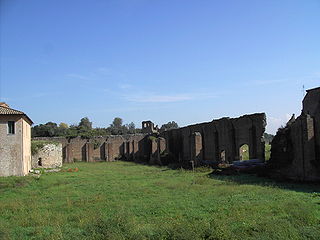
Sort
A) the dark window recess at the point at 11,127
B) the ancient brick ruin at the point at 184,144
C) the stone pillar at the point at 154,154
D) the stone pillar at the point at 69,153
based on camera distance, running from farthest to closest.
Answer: the stone pillar at the point at 69,153
the stone pillar at the point at 154,154
the ancient brick ruin at the point at 184,144
the dark window recess at the point at 11,127

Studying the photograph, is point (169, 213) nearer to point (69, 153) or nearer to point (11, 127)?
point (11, 127)

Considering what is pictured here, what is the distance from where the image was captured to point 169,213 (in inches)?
395

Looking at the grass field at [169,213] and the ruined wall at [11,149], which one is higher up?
the ruined wall at [11,149]

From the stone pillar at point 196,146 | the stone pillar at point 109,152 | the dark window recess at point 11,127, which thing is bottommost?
the stone pillar at point 109,152

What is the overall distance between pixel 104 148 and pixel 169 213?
3641 cm

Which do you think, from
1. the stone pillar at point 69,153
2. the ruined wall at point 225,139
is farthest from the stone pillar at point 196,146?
the stone pillar at point 69,153

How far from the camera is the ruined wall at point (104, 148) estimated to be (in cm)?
4403

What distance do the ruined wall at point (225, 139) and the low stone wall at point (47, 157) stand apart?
501 inches

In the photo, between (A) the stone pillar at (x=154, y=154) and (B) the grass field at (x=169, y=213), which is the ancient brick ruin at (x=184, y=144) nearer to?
(A) the stone pillar at (x=154, y=154)

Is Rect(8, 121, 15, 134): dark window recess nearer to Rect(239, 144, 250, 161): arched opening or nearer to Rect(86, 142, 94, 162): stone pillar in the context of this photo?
Rect(239, 144, 250, 161): arched opening

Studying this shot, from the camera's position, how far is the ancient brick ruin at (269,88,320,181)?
15875 millimetres

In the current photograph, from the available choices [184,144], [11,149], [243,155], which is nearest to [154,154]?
[184,144]

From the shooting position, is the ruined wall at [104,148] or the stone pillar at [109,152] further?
the stone pillar at [109,152]

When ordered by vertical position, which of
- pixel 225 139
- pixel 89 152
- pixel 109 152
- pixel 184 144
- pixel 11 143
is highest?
pixel 11 143
